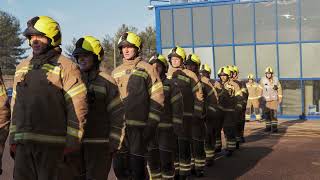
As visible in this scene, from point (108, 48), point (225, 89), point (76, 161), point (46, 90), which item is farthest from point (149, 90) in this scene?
point (108, 48)

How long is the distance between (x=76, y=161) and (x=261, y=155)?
24.8 ft

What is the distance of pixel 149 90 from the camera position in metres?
6.97

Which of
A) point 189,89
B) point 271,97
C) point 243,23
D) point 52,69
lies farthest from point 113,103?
point 243,23

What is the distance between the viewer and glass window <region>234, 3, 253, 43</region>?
2312 cm

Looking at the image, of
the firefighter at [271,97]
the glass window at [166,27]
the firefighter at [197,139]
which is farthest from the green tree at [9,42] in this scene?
the firefighter at [197,139]

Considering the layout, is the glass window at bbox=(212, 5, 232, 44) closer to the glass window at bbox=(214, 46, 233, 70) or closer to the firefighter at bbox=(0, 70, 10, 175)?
the glass window at bbox=(214, 46, 233, 70)

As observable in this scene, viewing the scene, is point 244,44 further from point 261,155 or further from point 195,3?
point 261,155

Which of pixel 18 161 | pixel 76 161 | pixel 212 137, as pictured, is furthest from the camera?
pixel 212 137

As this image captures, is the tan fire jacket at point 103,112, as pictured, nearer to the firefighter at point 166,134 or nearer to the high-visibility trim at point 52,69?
the high-visibility trim at point 52,69

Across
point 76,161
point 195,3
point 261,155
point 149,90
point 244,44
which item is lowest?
point 261,155

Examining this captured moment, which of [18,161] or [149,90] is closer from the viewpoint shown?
[18,161]

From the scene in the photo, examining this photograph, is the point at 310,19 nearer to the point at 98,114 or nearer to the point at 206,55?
the point at 206,55

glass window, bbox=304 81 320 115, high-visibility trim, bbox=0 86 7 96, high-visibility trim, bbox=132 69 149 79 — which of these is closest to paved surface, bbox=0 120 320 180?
high-visibility trim, bbox=132 69 149 79

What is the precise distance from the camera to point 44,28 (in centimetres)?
480
